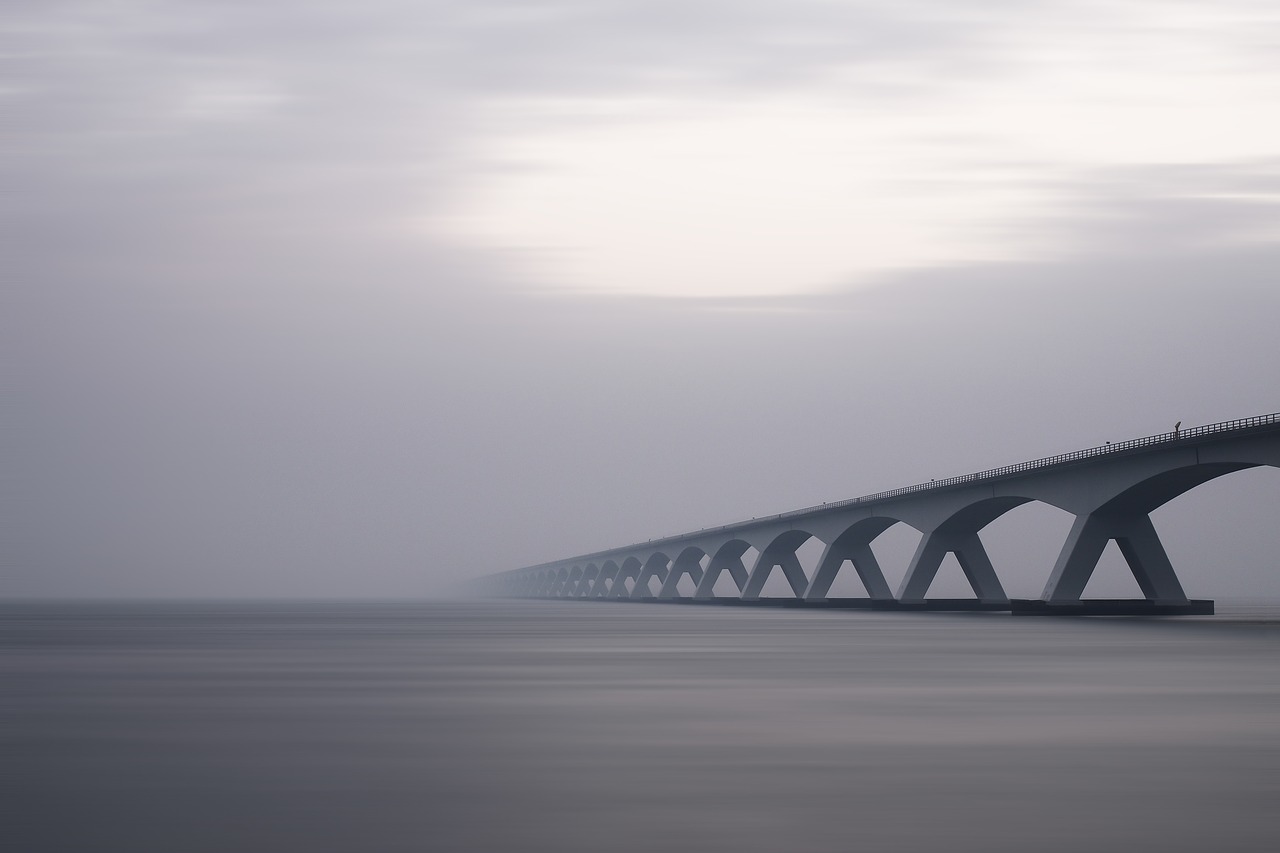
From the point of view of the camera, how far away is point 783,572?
129750 millimetres

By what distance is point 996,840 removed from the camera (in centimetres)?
1043

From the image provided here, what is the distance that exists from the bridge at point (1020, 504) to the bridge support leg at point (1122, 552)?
0.05 m

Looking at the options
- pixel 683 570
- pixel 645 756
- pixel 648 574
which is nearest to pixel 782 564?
pixel 683 570

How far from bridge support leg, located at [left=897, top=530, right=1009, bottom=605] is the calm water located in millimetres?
59100

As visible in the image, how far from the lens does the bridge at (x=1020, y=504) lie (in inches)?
2566

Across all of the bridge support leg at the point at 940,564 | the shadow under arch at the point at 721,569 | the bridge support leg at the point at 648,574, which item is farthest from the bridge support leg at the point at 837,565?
the bridge support leg at the point at 648,574

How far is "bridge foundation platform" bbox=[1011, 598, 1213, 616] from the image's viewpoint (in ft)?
239

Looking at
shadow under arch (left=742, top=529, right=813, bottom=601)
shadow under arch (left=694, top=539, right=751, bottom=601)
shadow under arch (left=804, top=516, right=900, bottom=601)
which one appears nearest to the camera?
shadow under arch (left=804, top=516, right=900, bottom=601)

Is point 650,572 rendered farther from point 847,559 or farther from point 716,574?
point 847,559

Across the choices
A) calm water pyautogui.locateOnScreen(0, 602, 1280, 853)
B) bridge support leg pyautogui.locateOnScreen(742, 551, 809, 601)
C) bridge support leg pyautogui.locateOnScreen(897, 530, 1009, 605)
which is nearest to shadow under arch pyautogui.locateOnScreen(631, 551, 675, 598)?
bridge support leg pyautogui.locateOnScreen(742, 551, 809, 601)

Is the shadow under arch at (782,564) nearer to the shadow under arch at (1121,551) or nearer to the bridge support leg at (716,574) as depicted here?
the bridge support leg at (716,574)

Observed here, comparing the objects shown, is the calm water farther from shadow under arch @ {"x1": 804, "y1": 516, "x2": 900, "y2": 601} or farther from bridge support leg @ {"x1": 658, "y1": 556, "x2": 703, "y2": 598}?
bridge support leg @ {"x1": 658, "y1": 556, "x2": 703, "y2": 598}

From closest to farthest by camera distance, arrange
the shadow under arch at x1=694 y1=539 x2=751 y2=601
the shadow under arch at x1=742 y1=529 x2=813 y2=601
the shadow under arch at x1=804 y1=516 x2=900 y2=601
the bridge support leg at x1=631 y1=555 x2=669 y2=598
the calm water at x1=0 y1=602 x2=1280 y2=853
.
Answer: the calm water at x1=0 y1=602 x2=1280 y2=853, the shadow under arch at x1=804 y1=516 x2=900 y2=601, the shadow under arch at x1=742 y1=529 x2=813 y2=601, the shadow under arch at x1=694 y1=539 x2=751 y2=601, the bridge support leg at x1=631 y1=555 x2=669 y2=598

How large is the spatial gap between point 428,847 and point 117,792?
407cm
